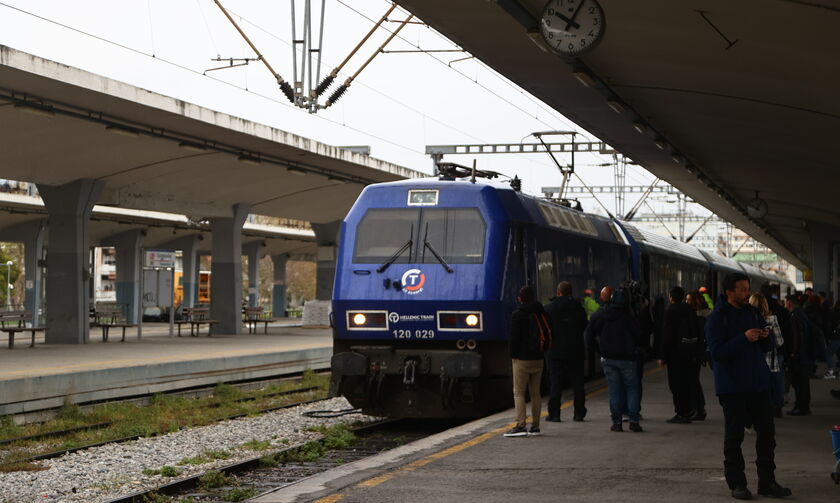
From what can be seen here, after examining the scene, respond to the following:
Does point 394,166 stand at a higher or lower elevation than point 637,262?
higher

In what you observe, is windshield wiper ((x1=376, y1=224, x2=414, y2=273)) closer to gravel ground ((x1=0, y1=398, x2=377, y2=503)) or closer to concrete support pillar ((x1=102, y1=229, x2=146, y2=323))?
gravel ground ((x1=0, y1=398, x2=377, y2=503))

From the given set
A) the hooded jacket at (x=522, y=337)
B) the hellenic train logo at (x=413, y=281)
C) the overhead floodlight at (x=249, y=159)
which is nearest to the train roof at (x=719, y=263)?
the overhead floodlight at (x=249, y=159)

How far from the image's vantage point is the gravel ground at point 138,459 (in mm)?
10477

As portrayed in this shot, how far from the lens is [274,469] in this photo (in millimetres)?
11547

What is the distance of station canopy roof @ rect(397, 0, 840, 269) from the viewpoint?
11.2m

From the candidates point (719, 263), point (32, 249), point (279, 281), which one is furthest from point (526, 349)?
point (279, 281)

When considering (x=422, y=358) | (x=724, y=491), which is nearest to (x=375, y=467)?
(x=724, y=491)

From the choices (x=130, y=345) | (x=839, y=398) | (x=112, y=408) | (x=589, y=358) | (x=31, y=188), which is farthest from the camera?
(x=31, y=188)

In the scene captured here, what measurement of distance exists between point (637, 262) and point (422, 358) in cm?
957

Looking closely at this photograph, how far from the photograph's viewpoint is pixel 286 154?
94.3ft

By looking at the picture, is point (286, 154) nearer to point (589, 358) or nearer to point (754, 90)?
point (589, 358)

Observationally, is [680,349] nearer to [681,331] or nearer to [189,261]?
[681,331]

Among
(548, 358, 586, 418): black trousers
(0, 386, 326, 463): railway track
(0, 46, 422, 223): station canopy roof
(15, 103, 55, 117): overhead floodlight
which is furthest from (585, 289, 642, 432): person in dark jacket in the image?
(15, 103, 55, 117): overhead floodlight

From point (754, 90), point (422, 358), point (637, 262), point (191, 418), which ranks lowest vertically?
point (191, 418)
